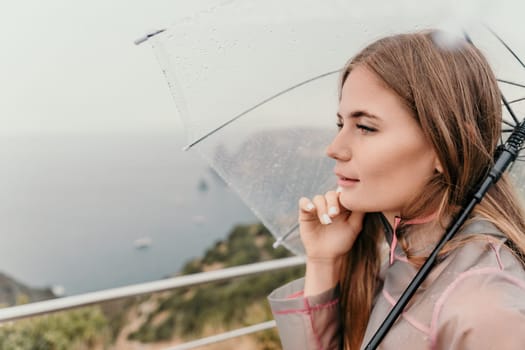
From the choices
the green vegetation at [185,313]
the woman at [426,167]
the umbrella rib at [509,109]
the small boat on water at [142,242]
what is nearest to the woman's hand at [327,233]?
the woman at [426,167]

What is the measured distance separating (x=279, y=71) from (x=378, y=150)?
Answer: 386 mm

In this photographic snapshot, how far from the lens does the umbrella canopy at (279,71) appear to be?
3.73ft

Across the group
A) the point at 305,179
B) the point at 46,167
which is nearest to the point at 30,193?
the point at 46,167

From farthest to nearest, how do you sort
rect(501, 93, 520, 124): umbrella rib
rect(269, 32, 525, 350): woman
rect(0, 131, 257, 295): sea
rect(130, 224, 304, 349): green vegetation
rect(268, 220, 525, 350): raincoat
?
rect(0, 131, 257, 295): sea < rect(130, 224, 304, 349): green vegetation < rect(501, 93, 520, 124): umbrella rib < rect(269, 32, 525, 350): woman < rect(268, 220, 525, 350): raincoat

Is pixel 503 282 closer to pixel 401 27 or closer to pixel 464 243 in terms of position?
pixel 464 243

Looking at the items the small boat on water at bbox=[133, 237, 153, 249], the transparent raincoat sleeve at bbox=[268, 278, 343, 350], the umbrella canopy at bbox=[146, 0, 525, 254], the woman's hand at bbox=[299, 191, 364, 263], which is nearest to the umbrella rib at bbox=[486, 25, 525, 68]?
the umbrella canopy at bbox=[146, 0, 525, 254]

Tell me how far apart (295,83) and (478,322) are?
2.37ft

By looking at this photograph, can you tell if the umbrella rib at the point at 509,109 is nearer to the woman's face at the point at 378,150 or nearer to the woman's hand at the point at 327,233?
the woman's face at the point at 378,150

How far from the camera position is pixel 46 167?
16.5m

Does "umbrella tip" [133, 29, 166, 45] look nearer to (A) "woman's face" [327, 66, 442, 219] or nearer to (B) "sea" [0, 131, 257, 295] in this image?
(A) "woman's face" [327, 66, 442, 219]

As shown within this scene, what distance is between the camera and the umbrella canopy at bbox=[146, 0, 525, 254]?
1137 millimetres

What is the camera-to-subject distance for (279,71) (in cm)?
128

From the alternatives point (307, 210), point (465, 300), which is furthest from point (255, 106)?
point (465, 300)

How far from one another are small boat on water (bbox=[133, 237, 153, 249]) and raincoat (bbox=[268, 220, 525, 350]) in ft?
58.9
